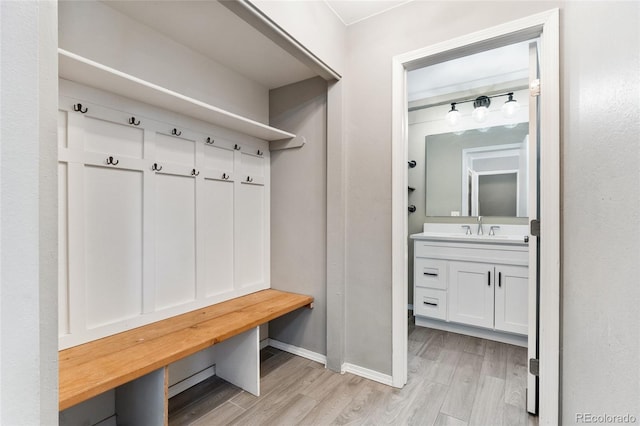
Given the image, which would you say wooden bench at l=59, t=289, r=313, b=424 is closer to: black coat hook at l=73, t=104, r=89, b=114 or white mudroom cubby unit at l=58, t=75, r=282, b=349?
white mudroom cubby unit at l=58, t=75, r=282, b=349

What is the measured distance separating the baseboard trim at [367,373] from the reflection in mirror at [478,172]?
2015 mm

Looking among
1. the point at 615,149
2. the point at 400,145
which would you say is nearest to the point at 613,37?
the point at 615,149

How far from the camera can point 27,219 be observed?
0.57m

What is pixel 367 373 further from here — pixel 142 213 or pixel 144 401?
pixel 142 213

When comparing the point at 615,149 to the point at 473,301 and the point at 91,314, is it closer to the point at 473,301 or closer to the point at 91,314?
the point at 91,314

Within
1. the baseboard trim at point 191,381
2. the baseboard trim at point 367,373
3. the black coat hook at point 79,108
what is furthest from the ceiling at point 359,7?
the baseboard trim at point 191,381

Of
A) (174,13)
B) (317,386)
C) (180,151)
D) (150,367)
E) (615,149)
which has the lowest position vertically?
(317,386)

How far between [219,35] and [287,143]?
2.88 feet

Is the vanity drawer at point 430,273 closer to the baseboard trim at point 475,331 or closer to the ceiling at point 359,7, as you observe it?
the baseboard trim at point 475,331

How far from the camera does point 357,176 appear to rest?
2.08 metres

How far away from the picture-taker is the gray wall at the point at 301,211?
227cm

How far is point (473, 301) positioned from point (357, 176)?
1700 mm

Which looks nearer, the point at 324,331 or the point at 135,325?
the point at 135,325

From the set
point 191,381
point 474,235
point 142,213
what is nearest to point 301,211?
point 142,213
